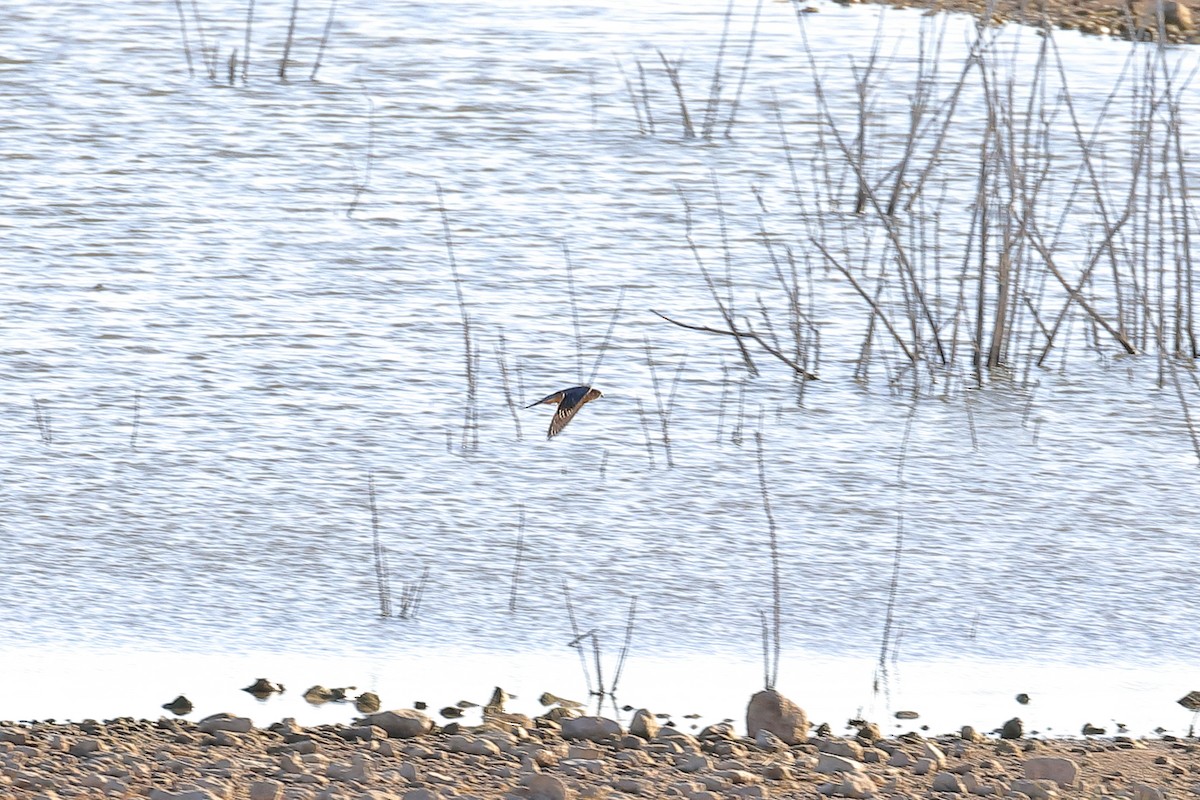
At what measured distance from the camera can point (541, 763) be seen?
3.73 meters

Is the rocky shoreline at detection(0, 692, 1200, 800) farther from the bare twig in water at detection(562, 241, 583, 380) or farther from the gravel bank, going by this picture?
the bare twig in water at detection(562, 241, 583, 380)

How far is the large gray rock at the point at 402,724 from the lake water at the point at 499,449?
26 cm

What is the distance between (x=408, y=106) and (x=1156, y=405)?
550 cm

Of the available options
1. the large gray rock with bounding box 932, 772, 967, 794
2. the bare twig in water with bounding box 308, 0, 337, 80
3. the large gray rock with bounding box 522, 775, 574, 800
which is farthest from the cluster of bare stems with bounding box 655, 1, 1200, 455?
the bare twig in water with bounding box 308, 0, 337, 80

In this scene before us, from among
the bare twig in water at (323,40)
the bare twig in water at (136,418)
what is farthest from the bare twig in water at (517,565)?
the bare twig in water at (323,40)

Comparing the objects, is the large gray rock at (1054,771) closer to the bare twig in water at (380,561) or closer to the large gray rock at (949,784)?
the large gray rock at (949,784)

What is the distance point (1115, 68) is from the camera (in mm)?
12438

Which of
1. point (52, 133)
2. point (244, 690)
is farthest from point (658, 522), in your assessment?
point (52, 133)

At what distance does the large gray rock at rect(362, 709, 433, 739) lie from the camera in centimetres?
399

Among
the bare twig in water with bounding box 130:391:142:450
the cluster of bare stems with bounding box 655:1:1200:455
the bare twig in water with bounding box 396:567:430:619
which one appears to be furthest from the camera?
the cluster of bare stems with bounding box 655:1:1200:455

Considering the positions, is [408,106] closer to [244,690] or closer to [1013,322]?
[1013,322]

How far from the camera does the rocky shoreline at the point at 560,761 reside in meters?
3.53

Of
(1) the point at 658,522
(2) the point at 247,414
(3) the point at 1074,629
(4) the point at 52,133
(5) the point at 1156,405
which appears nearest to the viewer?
(3) the point at 1074,629

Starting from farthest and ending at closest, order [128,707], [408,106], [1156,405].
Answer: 1. [408,106]
2. [1156,405]
3. [128,707]
